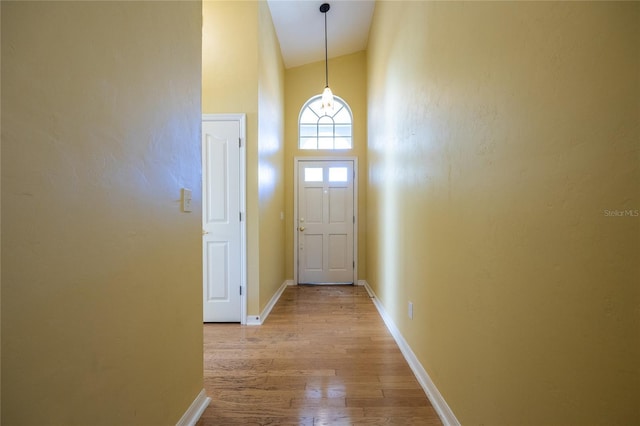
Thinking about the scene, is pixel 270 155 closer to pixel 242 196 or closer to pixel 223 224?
pixel 242 196

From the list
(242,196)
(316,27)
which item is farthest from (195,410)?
(316,27)

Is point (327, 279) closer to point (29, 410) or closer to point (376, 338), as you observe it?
point (376, 338)

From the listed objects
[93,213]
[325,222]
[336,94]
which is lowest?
[325,222]

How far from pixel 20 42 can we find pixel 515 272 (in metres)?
1.54

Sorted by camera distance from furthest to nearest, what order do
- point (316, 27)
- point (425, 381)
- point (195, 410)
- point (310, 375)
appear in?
1. point (316, 27)
2. point (310, 375)
3. point (425, 381)
4. point (195, 410)

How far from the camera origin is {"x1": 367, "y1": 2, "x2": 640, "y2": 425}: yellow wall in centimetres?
68

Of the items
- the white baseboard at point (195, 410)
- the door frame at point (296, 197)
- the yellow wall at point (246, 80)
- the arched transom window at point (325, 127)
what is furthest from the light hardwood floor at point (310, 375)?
the arched transom window at point (325, 127)

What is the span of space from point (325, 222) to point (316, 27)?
8.81 ft

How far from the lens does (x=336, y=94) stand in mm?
4539

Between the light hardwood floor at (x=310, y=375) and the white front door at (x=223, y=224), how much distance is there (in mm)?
243

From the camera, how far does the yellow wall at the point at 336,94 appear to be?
4.51 meters

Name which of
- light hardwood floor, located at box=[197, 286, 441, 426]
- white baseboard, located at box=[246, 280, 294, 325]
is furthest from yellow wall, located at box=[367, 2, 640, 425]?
white baseboard, located at box=[246, 280, 294, 325]

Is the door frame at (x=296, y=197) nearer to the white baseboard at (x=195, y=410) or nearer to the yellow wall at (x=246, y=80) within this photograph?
the yellow wall at (x=246, y=80)

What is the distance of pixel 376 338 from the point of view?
2.57m
